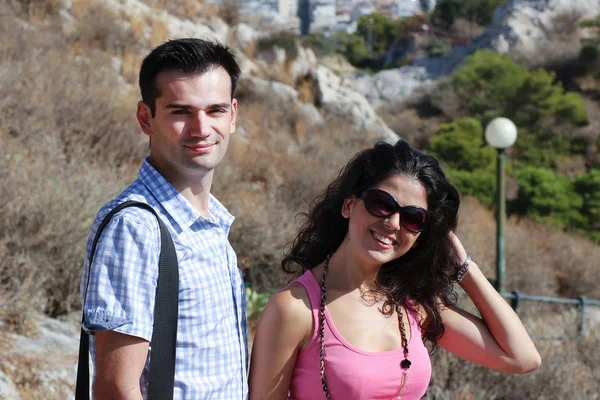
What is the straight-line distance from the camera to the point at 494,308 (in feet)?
7.34

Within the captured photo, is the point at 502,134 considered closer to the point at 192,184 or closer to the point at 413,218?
the point at 413,218

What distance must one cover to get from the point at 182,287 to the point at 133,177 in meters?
6.95

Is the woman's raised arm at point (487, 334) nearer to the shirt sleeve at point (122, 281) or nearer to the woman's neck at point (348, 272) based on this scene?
the woman's neck at point (348, 272)

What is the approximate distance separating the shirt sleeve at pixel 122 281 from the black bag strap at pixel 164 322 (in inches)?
1.2

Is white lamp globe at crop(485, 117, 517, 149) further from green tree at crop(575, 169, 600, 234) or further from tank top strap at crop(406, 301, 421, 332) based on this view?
green tree at crop(575, 169, 600, 234)

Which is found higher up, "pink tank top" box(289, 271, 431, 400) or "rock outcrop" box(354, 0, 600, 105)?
"pink tank top" box(289, 271, 431, 400)

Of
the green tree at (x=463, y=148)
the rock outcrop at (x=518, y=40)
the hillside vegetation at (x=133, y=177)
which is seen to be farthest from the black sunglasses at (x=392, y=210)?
the rock outcrop at (x=518, y=40)

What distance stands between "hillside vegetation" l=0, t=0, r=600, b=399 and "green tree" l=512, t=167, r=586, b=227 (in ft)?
0.18

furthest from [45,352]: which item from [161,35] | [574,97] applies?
[574,97]

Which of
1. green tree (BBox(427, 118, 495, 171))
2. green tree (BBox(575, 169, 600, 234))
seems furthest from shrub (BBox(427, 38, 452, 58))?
green tree (BBox(575, 169, 600, 234))

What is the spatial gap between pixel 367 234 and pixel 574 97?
36442 millimetres

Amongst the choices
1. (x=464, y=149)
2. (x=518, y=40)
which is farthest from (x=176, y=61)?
(x=518, y=40)

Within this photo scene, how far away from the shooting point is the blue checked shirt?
146cm

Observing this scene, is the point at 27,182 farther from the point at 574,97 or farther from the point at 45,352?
the point at 574,97
